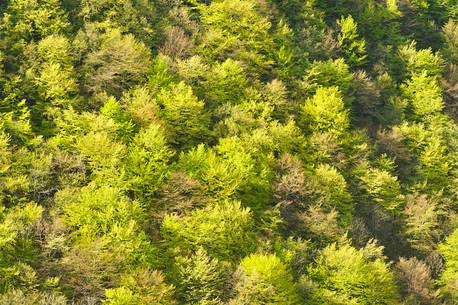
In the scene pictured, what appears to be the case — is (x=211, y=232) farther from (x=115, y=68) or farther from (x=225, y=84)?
(x=115, y=68)

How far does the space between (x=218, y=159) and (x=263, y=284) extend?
15690mm

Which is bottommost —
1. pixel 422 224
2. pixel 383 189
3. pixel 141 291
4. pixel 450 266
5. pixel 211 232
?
pixel 450 266

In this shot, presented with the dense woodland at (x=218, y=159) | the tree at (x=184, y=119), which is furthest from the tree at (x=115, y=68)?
the tree at (x=184, y=119)

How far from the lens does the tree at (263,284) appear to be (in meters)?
48.4

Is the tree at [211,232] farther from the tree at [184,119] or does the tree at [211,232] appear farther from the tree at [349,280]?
the tree at [184,119]

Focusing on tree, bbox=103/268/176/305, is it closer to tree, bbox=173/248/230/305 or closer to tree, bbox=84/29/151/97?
tree, bbox=173/248/230/305

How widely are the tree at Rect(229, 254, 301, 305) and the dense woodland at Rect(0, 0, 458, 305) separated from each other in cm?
16

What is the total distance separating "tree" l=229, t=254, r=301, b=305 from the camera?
48406mm

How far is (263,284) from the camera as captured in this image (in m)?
48.5

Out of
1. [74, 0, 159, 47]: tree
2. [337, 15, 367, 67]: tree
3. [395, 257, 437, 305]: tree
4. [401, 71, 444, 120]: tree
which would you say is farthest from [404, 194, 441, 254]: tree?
[74, 0, 159, 47]: tree

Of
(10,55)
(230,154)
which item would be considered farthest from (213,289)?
(10,55)

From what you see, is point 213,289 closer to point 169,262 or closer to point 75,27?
point 169,262

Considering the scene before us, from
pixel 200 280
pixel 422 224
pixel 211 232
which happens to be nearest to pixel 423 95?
pixel 422 224

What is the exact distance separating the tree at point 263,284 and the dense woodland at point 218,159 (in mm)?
156
